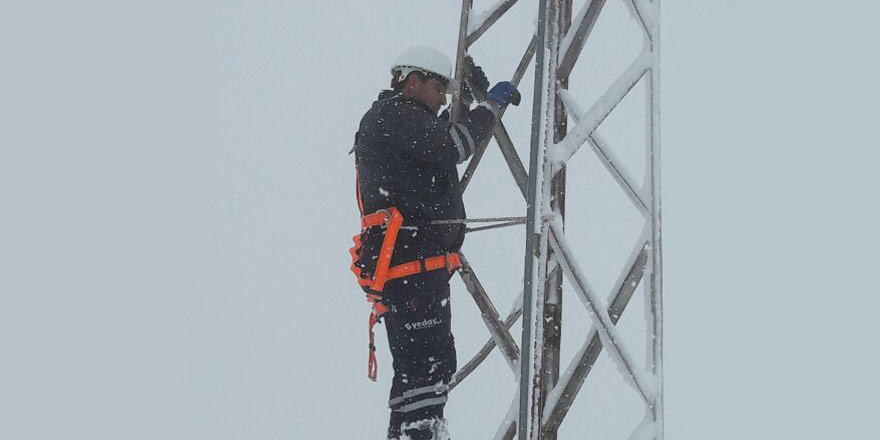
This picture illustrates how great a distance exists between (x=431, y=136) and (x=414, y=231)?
512 millimetres

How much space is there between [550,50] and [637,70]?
53 centimetres

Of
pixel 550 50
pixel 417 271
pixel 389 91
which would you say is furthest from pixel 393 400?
pixel 550 50

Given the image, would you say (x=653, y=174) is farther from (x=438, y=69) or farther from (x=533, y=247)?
(x=438, y=69)

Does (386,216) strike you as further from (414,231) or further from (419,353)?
(419,353)

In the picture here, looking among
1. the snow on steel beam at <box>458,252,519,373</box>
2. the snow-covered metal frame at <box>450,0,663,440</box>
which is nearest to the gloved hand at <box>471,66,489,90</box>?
the snow-covered metal frame at <box>450,0,663,440</box>

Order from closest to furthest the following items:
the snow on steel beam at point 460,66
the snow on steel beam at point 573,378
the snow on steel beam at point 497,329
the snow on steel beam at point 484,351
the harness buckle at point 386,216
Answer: the snow on steel beam at point 573,378 → the harness buckle at point 386,216 → the snow on steel beam at point 460,66 → the snow on steel beam at point 497,329 → the snow on steel beam at point 484,351

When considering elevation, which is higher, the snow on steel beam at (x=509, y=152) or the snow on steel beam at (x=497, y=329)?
A: the snow on steel beam at (x=509, y=152)

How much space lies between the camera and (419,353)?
4.48m

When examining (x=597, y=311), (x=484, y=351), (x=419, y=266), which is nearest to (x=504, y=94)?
(x=419, y=266)

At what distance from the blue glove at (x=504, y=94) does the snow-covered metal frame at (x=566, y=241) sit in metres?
0.24

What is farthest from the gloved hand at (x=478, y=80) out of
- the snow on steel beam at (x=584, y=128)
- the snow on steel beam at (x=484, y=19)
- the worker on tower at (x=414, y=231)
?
the snow on steel beam at (x=584, y=128)

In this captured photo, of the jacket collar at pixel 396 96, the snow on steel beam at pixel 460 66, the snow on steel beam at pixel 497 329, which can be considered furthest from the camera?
the snow on steel beam at pixel 497 329

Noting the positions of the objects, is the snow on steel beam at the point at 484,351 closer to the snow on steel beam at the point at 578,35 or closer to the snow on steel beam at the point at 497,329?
the snow on steel beam at the point at 497,329

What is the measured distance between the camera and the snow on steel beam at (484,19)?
489 centimetres
